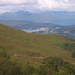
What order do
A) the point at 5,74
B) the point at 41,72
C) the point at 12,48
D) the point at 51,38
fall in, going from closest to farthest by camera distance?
the point at 5,74, the point at 41,72, the point at 12,48, the point at 51,38

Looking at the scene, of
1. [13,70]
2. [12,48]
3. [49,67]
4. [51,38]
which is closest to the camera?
[13,70]

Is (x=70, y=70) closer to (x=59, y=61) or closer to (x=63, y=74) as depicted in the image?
(x=63, y=74)

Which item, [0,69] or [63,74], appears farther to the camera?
[63,74]

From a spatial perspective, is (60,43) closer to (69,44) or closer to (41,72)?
(69,44)

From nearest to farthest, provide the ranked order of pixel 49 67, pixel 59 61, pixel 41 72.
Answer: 1. pixel 41 72
2. pixel 49 67
3. pixel 59 61

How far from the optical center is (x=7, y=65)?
14195 millimetres

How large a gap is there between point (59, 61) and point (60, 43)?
29340mm

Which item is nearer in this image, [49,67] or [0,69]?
[0,69]

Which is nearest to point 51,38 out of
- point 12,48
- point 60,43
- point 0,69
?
point 60,43

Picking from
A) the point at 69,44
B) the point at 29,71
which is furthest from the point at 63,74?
the point at 69,44

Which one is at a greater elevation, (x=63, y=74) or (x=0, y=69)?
(x=0, y=69)

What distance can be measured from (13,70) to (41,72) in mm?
3500

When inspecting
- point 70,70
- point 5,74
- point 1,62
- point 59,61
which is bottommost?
point 59,61

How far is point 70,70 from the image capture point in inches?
631
